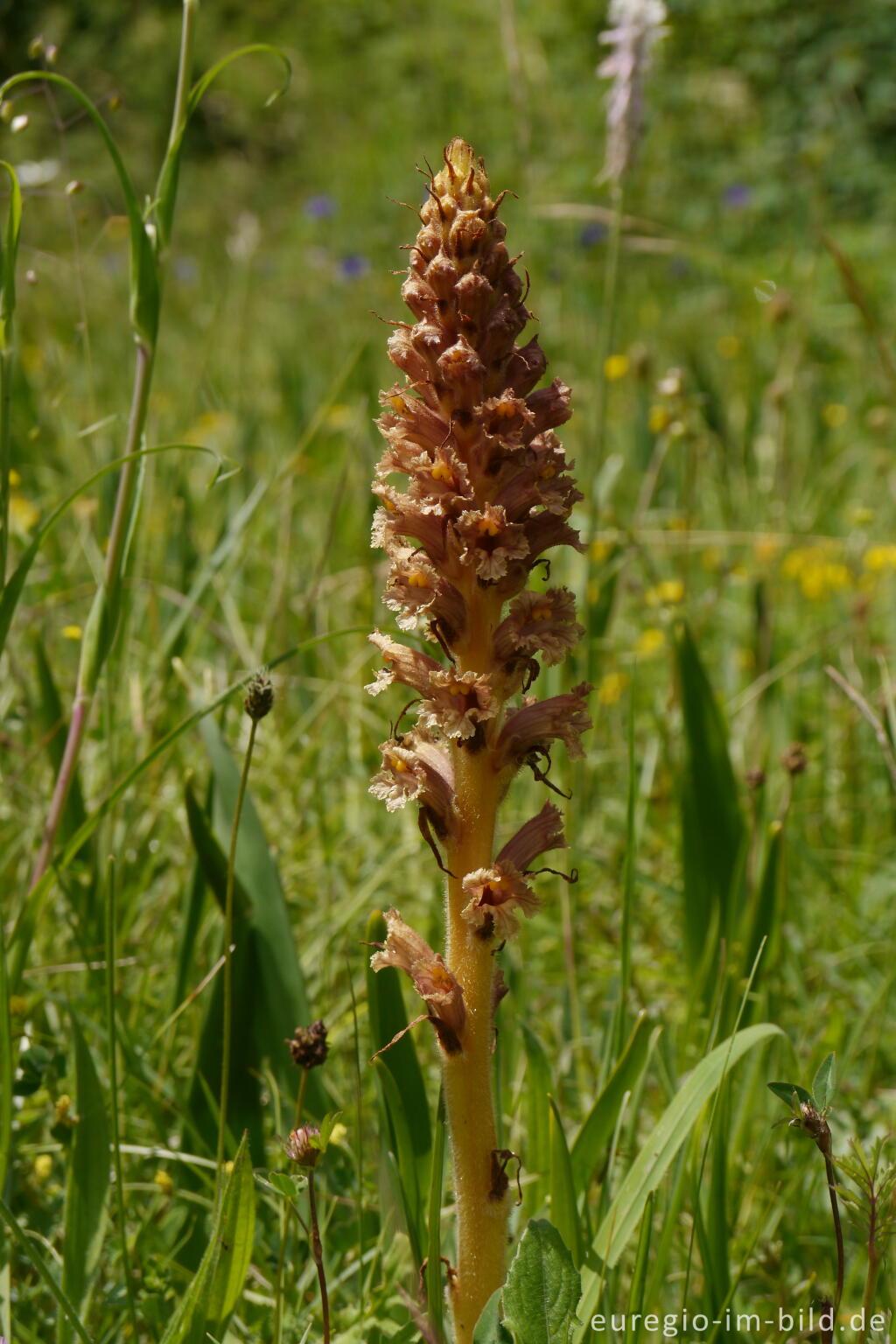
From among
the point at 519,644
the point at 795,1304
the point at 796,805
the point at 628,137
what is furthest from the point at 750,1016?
the point at 628,137

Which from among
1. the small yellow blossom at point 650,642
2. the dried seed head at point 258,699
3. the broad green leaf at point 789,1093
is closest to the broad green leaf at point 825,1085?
the broad green leaf at point 789,1093

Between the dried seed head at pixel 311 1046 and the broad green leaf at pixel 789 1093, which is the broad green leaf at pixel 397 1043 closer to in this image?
the dried seed head at pixel 311 1046

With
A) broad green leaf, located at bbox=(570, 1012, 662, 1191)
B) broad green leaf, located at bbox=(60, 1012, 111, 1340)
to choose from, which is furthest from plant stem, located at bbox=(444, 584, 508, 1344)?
broad green leaf, located at bbox=(60, 1012, 111, 1340)

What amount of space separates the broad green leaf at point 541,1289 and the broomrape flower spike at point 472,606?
0.32 feet

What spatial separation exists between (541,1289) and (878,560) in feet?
11.4

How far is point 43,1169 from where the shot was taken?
6.41 feet

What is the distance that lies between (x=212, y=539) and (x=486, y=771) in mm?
2947

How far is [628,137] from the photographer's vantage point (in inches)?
108

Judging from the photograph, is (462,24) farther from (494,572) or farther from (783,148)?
(494,572)

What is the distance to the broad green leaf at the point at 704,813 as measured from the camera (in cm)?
231

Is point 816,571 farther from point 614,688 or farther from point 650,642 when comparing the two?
point 614,688

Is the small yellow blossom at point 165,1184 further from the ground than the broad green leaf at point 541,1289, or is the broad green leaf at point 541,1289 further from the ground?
the broad green leaf at point 541,1289

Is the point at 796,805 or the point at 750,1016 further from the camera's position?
the point at 796,805

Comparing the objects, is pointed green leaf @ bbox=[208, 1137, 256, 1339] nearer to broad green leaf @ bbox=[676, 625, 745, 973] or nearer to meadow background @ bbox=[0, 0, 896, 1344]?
meadow background @ bbox=[0, 0, 896, 1344]
